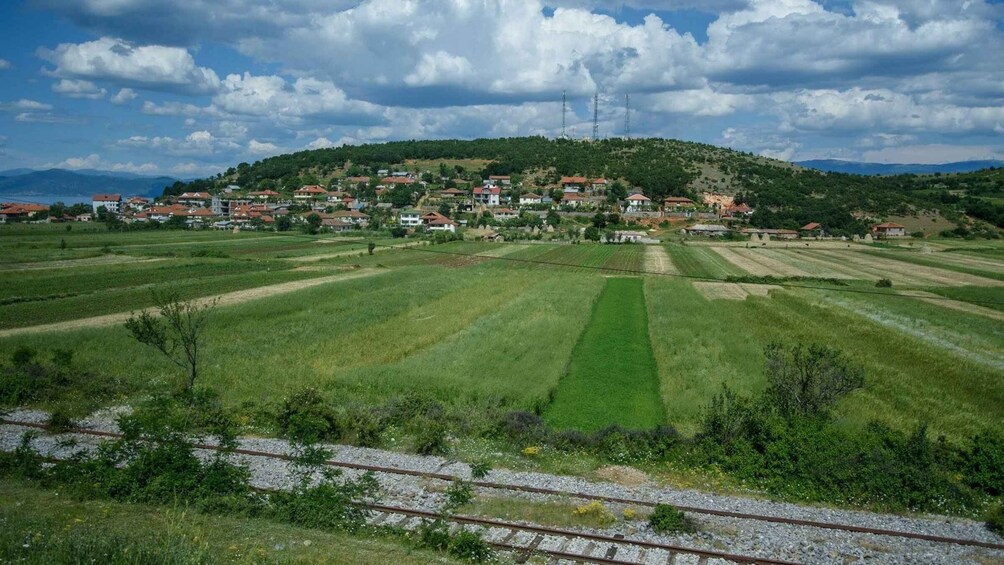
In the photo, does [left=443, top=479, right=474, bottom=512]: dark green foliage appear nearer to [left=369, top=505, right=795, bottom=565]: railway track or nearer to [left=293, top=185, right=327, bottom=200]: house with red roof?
[left=369, top=505, right=795, bottom=565]: railway track

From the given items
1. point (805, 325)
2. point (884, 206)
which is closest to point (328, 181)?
point (884, 206)

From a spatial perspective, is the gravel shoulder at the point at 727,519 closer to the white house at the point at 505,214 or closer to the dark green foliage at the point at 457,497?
the dark green foliage at the point at 457,497

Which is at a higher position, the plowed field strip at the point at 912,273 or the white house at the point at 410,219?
the white house at the point at 410,219

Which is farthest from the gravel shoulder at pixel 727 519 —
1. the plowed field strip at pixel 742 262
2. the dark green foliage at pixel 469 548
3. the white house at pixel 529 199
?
the white house at pixel 529 199

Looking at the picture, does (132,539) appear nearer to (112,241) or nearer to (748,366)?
(748,366)

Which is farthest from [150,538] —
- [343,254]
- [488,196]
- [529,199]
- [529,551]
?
[488,196]

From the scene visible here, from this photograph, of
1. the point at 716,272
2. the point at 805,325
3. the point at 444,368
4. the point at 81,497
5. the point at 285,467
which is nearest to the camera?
the point at 81,497

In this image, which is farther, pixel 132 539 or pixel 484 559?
pixel 484 559
